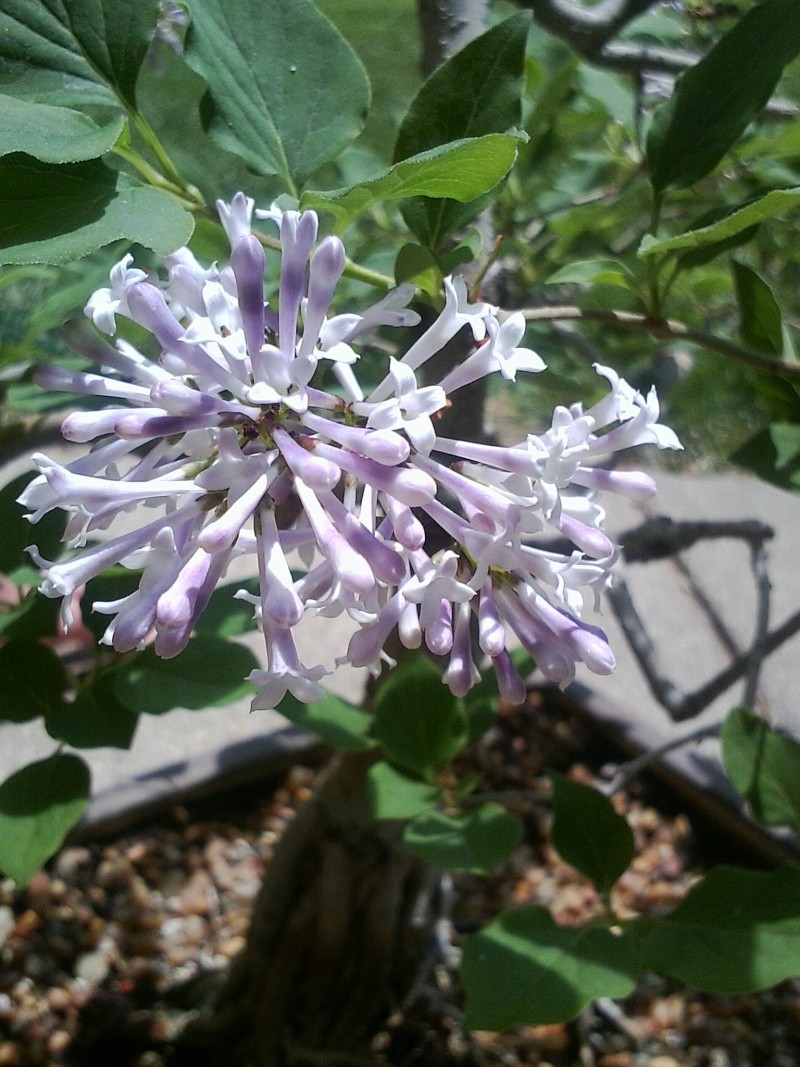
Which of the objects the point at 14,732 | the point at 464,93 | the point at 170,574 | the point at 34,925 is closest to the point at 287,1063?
the point at 34,925

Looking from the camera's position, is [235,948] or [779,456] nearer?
[779,456]

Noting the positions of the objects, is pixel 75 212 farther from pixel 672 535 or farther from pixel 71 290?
pixel 672 535

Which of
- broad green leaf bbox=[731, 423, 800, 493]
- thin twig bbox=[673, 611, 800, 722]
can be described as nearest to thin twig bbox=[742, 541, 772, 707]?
thin twig bbox=[673, 611, 800, 722]

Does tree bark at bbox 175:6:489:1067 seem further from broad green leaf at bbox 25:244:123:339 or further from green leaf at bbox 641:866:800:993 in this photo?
broad green leaf at bbox 25:244:123:339

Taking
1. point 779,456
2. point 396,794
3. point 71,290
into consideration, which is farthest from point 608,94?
point 396,794

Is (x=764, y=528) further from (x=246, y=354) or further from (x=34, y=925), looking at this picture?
(x=34, y=925)

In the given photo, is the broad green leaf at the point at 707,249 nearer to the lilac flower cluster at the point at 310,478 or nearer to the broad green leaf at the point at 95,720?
the lilac flower cluster at the point at 310,478

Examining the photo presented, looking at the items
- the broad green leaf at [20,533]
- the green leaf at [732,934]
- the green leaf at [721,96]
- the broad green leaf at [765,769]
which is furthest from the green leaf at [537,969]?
the green leaf at [721,96]
